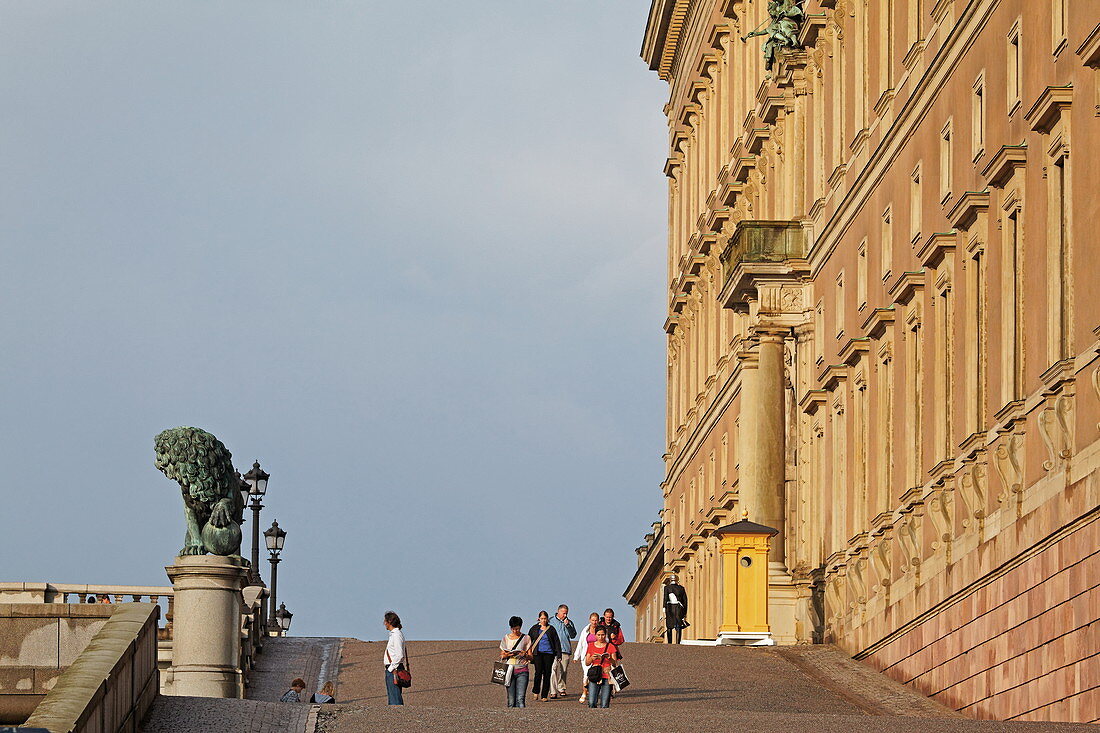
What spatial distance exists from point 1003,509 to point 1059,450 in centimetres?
294

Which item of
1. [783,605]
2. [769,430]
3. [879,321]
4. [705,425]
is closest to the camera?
[879,321]

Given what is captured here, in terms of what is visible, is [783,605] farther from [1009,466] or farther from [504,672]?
[504,672]

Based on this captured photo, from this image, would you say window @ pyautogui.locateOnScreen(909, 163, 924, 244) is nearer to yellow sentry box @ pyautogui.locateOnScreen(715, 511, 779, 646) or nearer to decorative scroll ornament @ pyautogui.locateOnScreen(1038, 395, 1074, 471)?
yellow sentry box @ pyautogui.locateOnScreen(715, 511, 779, 646)

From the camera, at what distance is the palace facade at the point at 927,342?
3072 cm

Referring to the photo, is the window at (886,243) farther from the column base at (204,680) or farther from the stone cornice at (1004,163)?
the column base at (204,680)

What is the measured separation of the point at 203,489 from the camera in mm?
32031

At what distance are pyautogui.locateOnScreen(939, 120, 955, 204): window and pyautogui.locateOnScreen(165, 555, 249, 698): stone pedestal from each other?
Result: 1281 cm

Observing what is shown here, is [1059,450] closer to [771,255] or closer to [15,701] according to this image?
[15,701]

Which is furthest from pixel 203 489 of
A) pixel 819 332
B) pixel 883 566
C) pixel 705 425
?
pixel 705 425

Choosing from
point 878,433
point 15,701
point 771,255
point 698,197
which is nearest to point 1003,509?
point 878,433

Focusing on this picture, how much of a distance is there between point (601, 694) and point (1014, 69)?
992 centimetres

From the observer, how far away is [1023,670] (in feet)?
104

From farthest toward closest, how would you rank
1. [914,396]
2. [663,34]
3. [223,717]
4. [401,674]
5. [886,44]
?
1. [663,34]
2. [886,44]
3. [914,396]
4. [401,674]
5. [223,717]

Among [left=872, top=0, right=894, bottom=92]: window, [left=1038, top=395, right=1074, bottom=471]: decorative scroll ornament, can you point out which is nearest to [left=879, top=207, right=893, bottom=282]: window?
[left=872, top=0, right=894, bottom=92]: window
